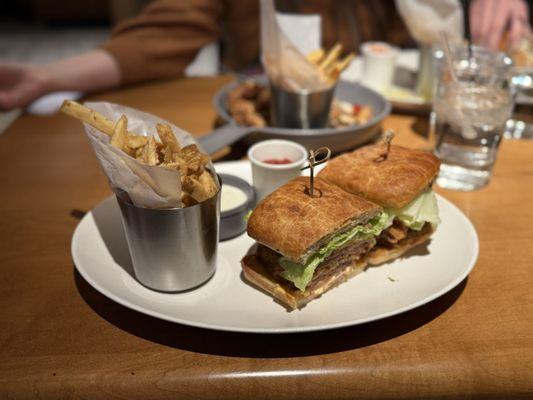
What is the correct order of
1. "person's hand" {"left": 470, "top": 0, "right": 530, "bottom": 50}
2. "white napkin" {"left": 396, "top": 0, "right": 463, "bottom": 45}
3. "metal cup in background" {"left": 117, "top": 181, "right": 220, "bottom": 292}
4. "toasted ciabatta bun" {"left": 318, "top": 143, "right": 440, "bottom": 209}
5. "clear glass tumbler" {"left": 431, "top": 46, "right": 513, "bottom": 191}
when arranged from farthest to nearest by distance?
1. "person's hand" {"left": 470, "top": 0, "right": 530, "bottom": 50}
2. "white napkin" {"left": 396, "top": 0, "right": 463, "bottom": 45}
3. "clear glass tumbler" {"left": 431, "top": 46, "right": 513, "bottom": 191}
4. "toasted ciabatta bun" {"left": 318, "top": 143, "right": 440, "bottom": 209}
5. "metal cup in background" {"left": 117, "top": 181, "right": 220, "bottom": 292}

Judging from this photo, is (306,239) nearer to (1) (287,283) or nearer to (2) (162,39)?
(1) (287,283)

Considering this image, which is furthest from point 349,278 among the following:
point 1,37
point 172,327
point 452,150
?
point 1,37

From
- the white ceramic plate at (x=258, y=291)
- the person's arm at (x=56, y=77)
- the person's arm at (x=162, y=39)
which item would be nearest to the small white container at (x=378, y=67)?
the person's arm at (x=162, y=39)

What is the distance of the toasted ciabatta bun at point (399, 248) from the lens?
137cm

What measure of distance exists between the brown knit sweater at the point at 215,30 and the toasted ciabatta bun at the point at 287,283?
172 centimetres

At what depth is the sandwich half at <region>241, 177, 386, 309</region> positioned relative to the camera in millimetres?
1176

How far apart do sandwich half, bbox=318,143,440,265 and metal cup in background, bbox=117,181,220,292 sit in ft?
1.34

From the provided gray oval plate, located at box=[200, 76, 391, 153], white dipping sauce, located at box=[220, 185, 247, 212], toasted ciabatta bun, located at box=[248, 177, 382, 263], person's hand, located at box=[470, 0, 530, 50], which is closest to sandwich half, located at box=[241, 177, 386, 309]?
toasted ciabatta bun, located at box=[248, 177, 382, 263]

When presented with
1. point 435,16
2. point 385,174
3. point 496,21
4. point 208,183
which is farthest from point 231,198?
point 496,21

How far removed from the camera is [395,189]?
1346 millimetres

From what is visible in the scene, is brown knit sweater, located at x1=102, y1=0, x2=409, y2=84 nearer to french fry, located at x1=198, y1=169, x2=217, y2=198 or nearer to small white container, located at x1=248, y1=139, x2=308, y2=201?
small white container, located at x1=248, y1=139, x2=308, y2=201

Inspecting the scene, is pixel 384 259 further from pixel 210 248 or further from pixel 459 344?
pixel 210 248

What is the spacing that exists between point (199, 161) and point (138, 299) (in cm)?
36

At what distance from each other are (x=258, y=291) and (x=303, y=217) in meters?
0.23
